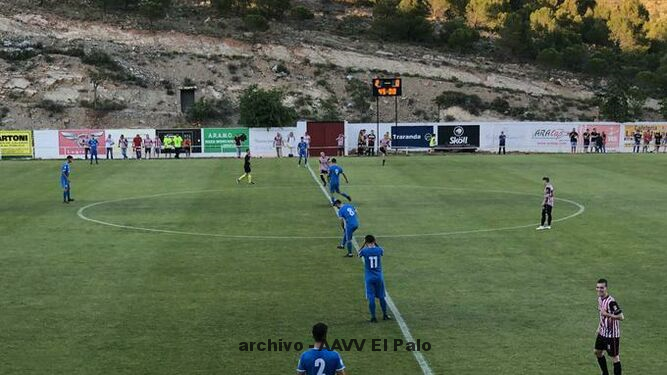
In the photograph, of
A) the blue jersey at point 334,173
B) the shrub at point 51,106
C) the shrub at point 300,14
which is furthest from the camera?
the shrub at point 300,14

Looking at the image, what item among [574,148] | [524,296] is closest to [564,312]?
[524,296]

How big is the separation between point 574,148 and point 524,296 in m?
53.3

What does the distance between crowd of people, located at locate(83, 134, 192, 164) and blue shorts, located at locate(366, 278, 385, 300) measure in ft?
167

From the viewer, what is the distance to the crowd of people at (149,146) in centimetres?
6594

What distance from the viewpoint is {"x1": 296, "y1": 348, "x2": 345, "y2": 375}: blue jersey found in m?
10.6

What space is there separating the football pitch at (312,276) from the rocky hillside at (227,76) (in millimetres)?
49529

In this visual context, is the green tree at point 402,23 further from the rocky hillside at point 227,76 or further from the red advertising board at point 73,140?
the red advertising board at point 73,140

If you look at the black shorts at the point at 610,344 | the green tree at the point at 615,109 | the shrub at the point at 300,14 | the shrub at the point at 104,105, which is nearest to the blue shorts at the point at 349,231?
the black shorts at the point at 610,344

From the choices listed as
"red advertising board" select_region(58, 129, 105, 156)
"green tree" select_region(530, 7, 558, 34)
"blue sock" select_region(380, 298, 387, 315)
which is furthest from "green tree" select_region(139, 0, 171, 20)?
"blue sock" select_region(380, 298, 387, 315)

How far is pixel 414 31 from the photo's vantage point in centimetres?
11875

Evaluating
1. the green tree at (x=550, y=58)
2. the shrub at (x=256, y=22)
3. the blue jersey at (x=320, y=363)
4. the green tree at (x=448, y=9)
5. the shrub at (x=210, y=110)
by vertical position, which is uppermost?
the green tree at (x=448, y=9)

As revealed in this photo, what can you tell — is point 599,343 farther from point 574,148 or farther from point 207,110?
point 207,110

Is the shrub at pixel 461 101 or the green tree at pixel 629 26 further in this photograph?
the green tree at pixel 629 26

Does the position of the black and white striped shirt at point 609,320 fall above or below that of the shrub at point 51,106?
below
